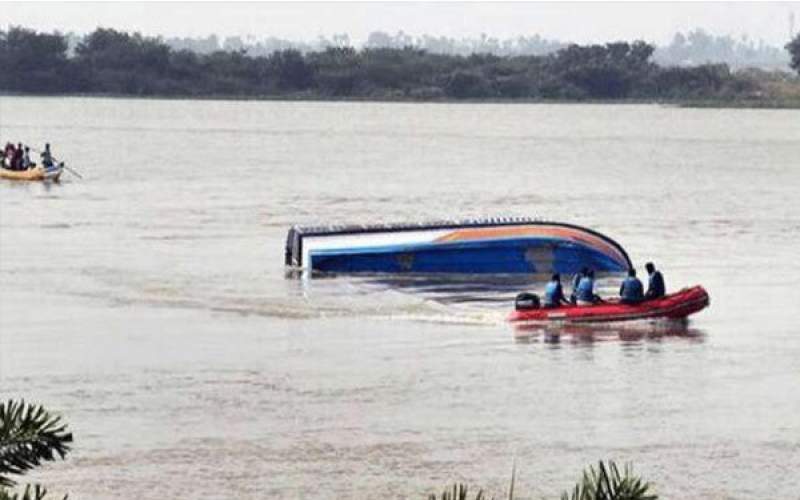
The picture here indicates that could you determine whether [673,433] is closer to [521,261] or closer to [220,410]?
[220,410]

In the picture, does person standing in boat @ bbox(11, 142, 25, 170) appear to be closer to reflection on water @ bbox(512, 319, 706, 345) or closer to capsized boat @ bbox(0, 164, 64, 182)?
capsized boat @ bbox(0, 164, 64, 182)

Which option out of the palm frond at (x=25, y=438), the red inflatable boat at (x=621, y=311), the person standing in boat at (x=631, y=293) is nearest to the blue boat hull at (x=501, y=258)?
the red inflatable boat at (x=621, y=311)

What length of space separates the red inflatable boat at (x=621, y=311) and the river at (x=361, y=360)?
0.93ft

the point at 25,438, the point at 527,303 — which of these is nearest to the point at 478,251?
the point at 527,303

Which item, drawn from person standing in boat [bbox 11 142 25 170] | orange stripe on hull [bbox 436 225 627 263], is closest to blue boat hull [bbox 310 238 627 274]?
orange stripe on hull [bbox 436 225 627 263]

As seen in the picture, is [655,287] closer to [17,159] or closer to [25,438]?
[25,438]

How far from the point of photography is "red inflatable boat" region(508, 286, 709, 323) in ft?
113

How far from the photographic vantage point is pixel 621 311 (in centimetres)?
3475

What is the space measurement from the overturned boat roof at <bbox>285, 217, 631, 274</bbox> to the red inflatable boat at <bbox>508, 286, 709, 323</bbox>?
678cm

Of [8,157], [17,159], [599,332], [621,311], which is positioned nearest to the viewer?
[599,332]

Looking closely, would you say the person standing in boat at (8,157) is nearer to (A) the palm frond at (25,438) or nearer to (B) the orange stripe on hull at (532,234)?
(B) the orange stripe on hull at (532,234)

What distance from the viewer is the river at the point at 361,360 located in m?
23.5

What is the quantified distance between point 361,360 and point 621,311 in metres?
5.10

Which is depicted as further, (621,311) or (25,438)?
(621,311)
